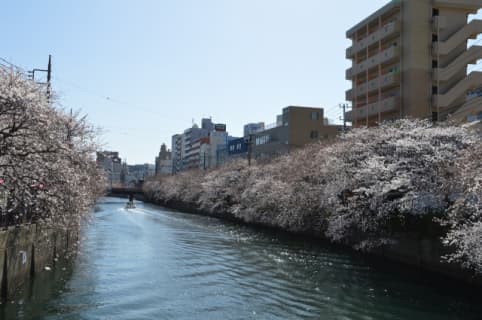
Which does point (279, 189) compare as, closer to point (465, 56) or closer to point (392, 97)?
point (392, 97)

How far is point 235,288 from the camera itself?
1623 centimetres

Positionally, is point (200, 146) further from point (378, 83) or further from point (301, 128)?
point (378, 83)

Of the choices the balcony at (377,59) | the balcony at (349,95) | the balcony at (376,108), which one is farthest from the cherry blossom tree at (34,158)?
the balcony at (349,95)

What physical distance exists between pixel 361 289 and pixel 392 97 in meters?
33.9

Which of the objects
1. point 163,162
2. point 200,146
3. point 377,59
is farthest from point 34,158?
point 163,162

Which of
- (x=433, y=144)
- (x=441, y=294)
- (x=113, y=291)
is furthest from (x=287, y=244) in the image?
(x=113, y=291)

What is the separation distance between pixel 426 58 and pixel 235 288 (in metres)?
38.3

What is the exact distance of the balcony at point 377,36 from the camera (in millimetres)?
47250

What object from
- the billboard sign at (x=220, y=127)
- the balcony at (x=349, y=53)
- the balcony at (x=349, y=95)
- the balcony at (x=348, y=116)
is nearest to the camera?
the balcony at (x=348, y=116)

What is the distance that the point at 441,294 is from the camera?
1617 centimetres

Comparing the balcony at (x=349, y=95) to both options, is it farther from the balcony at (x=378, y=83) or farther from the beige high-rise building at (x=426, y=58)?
the beige high-rise building at (x=426, y=58)

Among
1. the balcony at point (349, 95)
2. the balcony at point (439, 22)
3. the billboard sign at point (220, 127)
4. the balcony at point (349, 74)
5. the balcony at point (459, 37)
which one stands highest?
the billboard sign at point (220, 127)

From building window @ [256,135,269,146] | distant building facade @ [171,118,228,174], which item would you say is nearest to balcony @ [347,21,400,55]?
building window @ [256,135,269,146]

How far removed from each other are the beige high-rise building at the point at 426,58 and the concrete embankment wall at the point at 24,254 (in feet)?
122
